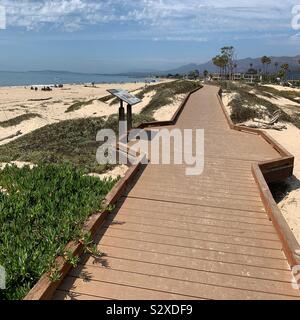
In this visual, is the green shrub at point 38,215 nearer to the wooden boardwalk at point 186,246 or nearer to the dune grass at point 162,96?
the wooden boardwalk at point 186,246

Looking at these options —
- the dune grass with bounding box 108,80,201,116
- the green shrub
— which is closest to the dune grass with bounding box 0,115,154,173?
the green shrub

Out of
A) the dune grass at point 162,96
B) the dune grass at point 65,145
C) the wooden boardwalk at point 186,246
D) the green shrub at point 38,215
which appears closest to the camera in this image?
the wooden boardwalk at point 186,246

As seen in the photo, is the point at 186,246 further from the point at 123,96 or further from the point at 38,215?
the point at 123,96

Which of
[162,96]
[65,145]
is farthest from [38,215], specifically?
[162,96]

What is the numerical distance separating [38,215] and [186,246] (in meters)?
2.70

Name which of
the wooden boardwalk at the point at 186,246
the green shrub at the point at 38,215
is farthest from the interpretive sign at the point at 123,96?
the wooden boardwalk at the point at 186,246

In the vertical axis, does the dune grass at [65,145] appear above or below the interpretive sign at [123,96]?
below

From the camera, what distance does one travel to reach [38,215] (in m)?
6.71

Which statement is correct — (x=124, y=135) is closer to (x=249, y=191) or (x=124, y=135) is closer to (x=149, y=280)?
(x=249, y=191)

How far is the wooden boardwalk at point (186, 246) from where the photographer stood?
4.72 metres

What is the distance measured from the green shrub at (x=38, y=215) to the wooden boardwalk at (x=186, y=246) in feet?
1.44
